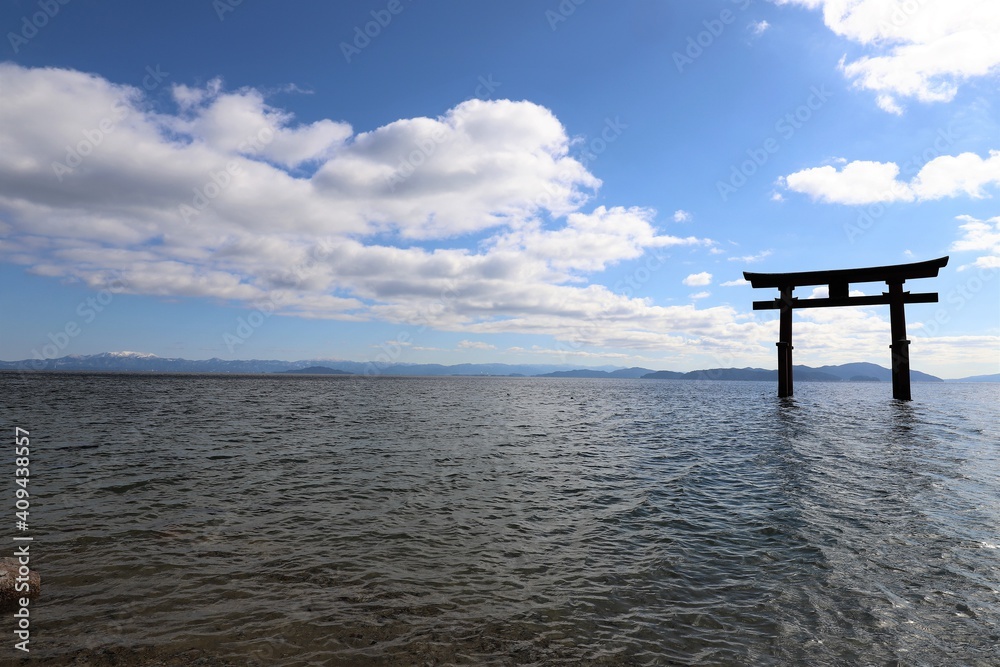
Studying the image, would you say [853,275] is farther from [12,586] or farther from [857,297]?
[12,586]

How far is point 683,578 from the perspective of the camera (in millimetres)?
7047

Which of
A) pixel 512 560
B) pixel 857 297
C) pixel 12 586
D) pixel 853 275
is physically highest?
pixel 853 275

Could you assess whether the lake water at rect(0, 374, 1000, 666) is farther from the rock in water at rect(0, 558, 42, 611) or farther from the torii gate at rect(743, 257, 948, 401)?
the torii gate at rect(743, 257, 948, 401)

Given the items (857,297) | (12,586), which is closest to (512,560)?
(12,586)

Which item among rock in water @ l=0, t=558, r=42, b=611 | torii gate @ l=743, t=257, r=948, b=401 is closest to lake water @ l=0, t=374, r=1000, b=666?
rock in water @ l=0, t=558, r=42, b=611

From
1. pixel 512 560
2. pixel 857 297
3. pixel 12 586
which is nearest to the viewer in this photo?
pixel 12 586

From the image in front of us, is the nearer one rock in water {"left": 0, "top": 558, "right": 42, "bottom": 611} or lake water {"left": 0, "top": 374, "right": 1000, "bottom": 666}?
lake water {"left": 0, "top": 374, "right": 1000, "bottom": 666}

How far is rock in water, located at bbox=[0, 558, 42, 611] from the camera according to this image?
595 cm

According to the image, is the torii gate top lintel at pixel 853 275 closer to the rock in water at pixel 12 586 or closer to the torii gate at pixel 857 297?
the torii gate at pixel 857 297

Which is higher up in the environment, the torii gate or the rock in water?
the torii gate

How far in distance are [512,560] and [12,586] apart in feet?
22.6

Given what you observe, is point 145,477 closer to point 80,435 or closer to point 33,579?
point 33,579

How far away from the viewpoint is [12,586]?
19.9 feet

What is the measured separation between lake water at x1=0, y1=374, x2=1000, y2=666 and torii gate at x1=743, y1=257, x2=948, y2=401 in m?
19.3
